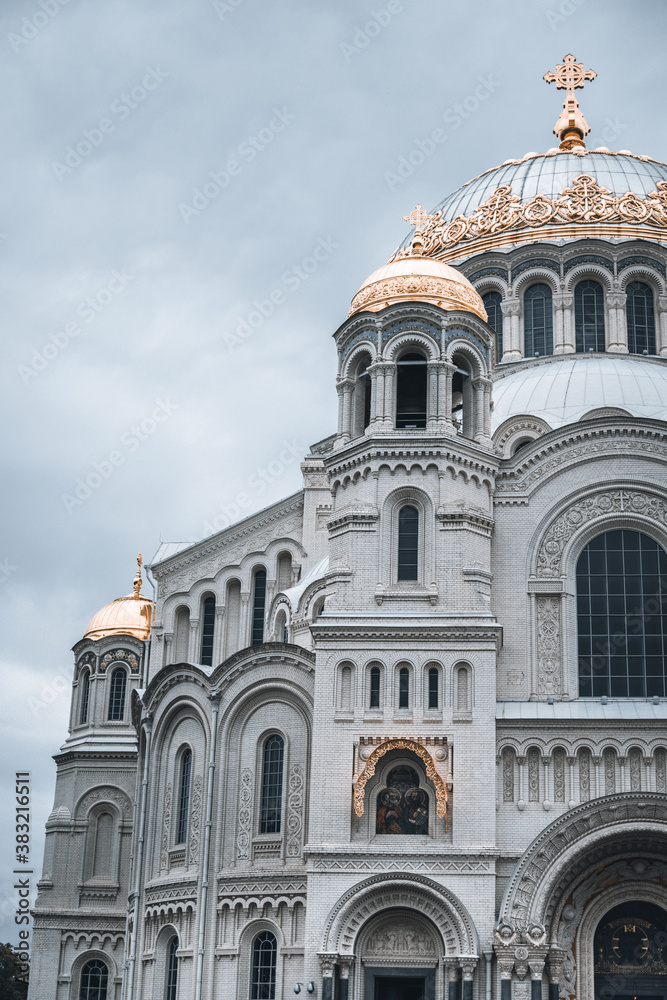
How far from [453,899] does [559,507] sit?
9.62m

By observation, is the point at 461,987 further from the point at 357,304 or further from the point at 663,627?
the point at 357,304

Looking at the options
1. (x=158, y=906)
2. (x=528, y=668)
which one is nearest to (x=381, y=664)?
(x=528, y=668)

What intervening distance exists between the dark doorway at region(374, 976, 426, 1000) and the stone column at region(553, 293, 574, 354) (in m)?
20.7

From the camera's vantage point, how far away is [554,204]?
145 ft

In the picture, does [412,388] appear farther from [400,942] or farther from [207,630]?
[400,942]

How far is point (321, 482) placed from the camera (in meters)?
39.1

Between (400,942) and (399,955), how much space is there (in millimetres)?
260

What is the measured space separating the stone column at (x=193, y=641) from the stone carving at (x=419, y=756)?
1105cm

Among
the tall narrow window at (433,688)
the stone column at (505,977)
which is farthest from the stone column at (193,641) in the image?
the stone column at (505,977)

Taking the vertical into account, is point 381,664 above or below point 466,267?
below

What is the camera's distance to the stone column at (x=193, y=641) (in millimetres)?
39125

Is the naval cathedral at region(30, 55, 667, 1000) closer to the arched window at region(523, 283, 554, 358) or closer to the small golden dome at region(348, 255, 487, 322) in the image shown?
the small golden dome at region(348, 255, 487, 322)

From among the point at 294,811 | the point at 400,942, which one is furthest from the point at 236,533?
the point at 400,942

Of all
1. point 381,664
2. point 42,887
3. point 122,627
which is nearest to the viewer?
point 381,664
